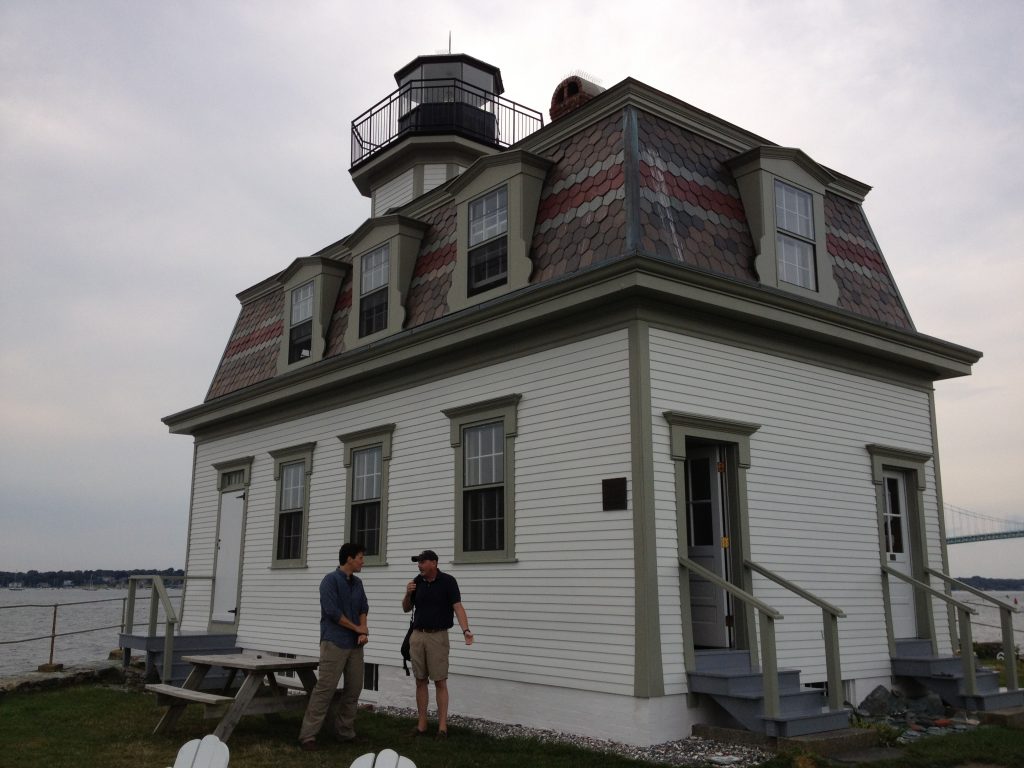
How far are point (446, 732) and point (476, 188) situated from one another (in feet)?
21.7

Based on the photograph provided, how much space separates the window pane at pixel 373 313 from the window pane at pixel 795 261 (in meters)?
5.59

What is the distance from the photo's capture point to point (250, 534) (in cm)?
1645

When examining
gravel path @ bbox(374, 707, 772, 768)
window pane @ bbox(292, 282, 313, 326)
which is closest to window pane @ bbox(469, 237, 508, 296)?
window pane @ bbox(292, 282, 313, 326)

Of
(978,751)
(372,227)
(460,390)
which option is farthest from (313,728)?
(372,227)

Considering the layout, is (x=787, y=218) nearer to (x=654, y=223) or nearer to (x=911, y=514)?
A: (x=654, y=223)

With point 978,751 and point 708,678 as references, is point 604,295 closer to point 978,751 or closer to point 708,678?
point 708,678

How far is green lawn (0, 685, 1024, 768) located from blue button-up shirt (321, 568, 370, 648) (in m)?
1.04

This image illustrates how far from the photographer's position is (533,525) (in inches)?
424

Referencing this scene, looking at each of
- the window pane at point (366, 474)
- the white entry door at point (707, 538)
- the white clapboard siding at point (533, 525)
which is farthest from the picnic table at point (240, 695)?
the white entry door at point (707, 538)

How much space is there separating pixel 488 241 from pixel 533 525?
3641mm

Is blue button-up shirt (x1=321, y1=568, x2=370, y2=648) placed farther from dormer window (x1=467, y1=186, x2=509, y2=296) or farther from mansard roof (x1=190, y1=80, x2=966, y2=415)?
dormer window (x1=467, y1=186, x2=509, y2=296)

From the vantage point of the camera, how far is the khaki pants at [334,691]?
30.2 feet

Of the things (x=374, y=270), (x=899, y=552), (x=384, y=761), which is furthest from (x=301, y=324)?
(x=384, y=761)

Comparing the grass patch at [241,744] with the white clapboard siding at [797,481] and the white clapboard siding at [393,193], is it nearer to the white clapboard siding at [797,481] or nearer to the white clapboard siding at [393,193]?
the white clapboard siding at [797,481]
